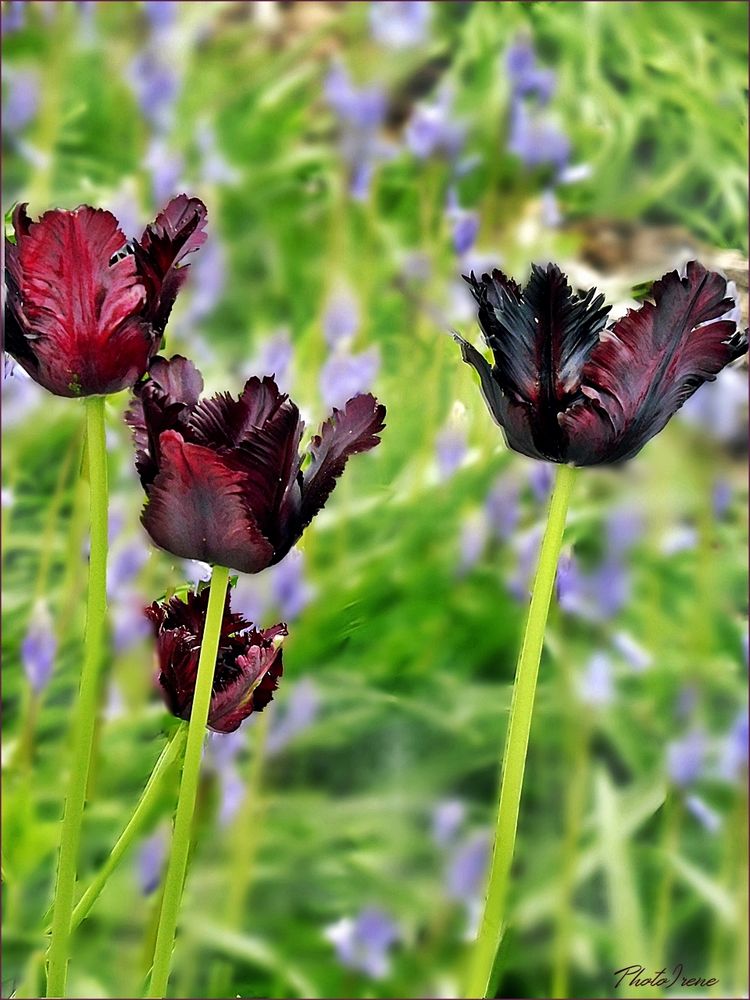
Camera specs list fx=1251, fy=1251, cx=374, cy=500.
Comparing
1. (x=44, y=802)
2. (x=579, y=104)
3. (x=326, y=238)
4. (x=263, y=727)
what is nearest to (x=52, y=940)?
(x=263, y=727)

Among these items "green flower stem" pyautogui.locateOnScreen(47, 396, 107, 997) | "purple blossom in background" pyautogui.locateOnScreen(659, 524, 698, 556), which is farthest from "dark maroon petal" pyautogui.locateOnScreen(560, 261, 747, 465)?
"purple blossom in background" pyautogui.locateOnScreen(659, 524, 698, 556)

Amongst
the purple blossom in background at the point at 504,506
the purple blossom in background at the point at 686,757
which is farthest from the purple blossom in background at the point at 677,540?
the purple blossom in background at the point at 686,757

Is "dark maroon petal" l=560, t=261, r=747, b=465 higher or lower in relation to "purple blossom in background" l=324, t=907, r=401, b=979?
higher

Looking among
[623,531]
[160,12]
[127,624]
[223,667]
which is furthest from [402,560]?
[223,667]

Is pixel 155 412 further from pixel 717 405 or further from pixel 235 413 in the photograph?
pixel 717 405

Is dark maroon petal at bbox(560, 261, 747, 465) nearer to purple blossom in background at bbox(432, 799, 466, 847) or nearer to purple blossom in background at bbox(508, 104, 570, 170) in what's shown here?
purple blossom in background at bbox(432, 799, 466, 847)
